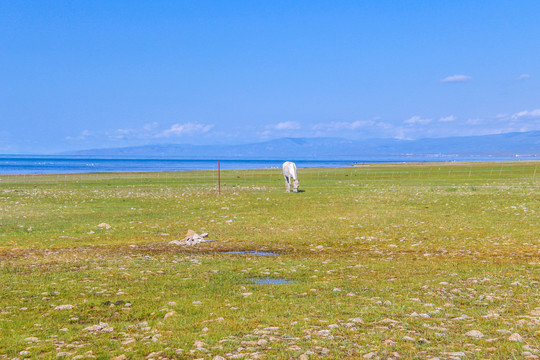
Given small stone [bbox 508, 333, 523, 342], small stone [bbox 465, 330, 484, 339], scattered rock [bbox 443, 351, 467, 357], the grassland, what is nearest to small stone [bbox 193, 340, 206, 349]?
the grassland

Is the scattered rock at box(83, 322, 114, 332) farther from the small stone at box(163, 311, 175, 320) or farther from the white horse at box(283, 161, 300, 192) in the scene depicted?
the white horse at box(283, 161, 300, 192)

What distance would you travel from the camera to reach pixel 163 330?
31.7ft

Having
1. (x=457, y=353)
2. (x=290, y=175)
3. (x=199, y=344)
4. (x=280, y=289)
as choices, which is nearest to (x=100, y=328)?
(x=199, y=344)

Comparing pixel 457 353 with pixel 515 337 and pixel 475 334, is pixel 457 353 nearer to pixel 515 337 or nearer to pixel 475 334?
pixel 475 334

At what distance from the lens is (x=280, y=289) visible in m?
13.1

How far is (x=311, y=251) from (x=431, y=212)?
1407 centimetres

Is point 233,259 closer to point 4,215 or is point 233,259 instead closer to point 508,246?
point 508,246

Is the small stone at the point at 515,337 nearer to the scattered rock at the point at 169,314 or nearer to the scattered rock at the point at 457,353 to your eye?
the scattered rock at the point at 457,353

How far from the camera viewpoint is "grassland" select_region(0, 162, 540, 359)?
8.59 metres

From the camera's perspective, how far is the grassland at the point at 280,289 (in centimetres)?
859

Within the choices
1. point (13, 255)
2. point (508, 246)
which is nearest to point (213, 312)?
point (13, 255)

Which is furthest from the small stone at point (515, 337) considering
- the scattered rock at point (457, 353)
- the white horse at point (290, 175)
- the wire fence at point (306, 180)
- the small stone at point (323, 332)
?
the wire fence at point (306, 180)

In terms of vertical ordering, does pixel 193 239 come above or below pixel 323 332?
below

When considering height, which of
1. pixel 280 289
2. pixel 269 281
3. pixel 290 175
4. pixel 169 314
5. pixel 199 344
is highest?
pixel 290 175
